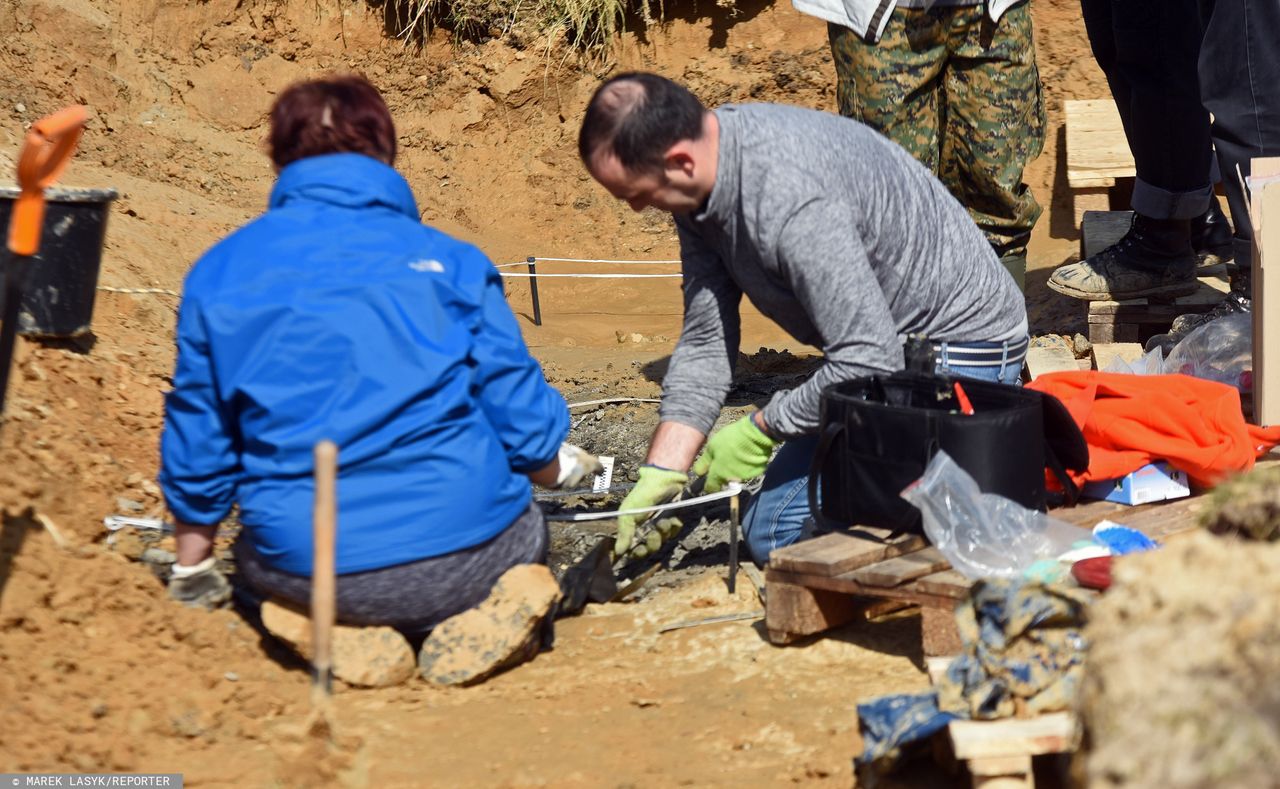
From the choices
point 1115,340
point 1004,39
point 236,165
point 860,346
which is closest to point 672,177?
point 860,346

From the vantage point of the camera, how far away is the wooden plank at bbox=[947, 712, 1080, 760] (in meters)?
2.07

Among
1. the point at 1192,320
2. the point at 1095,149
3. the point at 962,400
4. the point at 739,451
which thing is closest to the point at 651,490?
the point at 739,451

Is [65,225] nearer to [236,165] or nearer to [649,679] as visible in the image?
[649,679]

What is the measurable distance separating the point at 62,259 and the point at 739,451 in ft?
7.27

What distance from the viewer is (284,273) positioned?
2.66 metres

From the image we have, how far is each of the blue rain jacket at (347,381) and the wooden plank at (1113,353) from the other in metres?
2.68

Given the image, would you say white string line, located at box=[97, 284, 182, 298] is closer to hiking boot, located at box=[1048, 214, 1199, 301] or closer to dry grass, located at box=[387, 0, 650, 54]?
hiking boot, located at box=[1048, 214, 1199, 301]

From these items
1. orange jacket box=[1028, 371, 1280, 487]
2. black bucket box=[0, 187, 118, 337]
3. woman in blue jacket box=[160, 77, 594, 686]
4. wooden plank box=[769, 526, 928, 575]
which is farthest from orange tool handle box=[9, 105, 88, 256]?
orange jacket box=[1028, 371, 1280, 487]

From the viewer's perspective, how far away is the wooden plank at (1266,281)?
3.42 meters

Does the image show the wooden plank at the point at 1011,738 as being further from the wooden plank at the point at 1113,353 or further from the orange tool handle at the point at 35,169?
the wooden plank at the point at 1113,353

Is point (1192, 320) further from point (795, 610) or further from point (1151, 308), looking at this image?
point (795, 610)

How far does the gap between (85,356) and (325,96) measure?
1844mm

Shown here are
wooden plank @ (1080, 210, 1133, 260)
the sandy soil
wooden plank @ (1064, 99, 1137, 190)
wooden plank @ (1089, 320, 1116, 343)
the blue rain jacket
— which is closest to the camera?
the sandy soil

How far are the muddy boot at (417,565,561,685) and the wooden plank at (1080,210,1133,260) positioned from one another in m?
3.58
